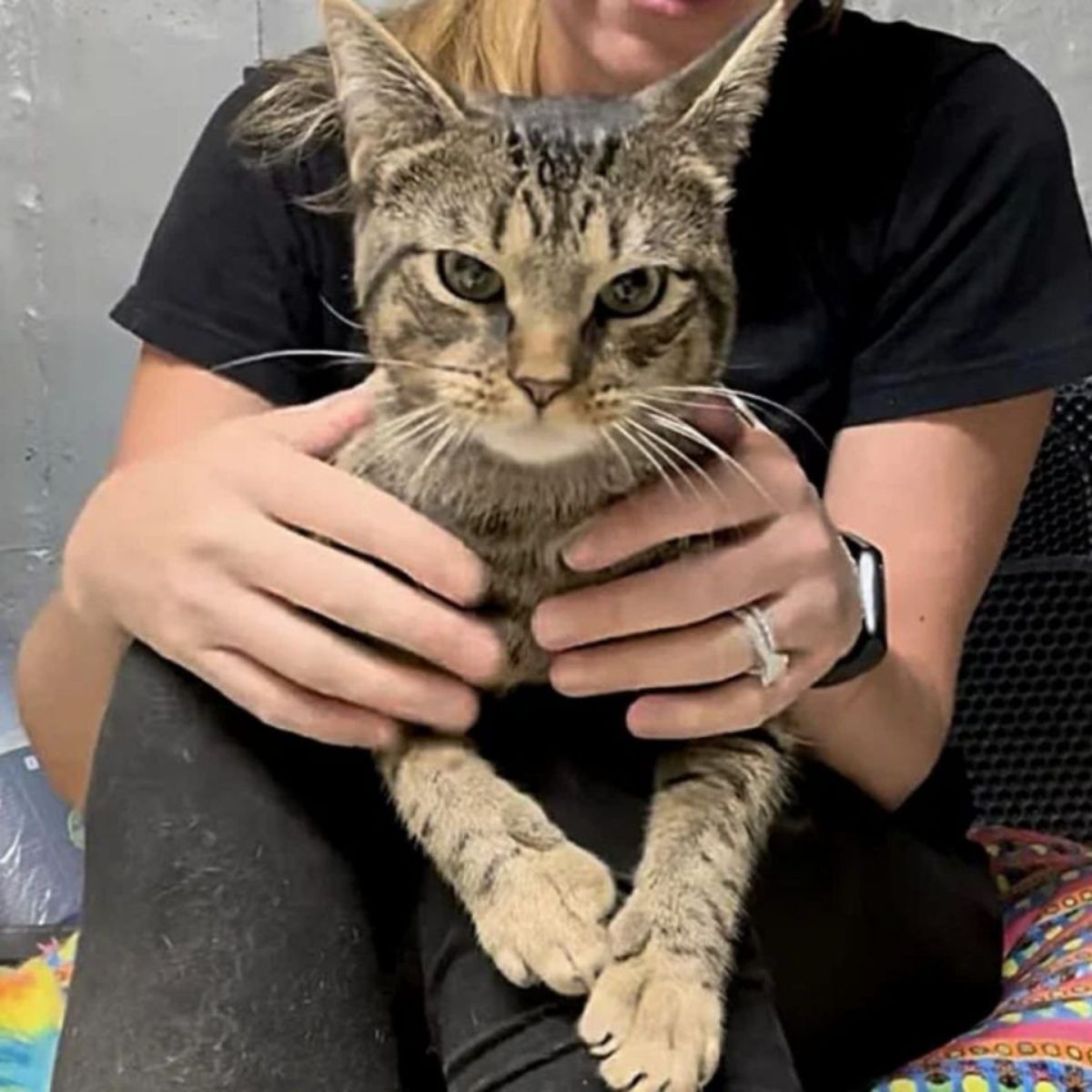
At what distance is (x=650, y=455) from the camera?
1001 millimetres

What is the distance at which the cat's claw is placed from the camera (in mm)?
853

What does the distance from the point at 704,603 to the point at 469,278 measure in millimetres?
216

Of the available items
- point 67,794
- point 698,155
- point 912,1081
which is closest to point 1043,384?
point 698,155

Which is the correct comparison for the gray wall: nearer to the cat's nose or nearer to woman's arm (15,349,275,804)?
woman's arm (15,349,275,804)

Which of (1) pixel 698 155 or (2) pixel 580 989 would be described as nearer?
(2) pixel 580 989

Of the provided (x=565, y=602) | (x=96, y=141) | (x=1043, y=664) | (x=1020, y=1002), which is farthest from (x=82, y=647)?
(x=96, y=141)

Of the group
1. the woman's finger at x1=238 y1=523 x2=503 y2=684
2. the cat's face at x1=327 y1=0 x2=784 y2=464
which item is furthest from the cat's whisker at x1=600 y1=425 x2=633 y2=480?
the woman's finger at x1=238 y1=523 x2=503 y2=684

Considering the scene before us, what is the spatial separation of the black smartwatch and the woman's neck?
36 centimetres

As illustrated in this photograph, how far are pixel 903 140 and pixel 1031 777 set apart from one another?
610 millimetres

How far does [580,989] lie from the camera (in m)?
0.90

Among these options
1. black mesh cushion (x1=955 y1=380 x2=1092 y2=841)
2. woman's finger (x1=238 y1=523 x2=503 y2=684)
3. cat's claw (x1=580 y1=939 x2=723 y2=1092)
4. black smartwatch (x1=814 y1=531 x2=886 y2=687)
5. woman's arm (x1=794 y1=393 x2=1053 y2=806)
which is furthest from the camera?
black mesh cushion (x1=955 y1=380 x2=1092 y2=841)

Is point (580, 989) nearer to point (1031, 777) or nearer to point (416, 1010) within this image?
point (416, 1010)

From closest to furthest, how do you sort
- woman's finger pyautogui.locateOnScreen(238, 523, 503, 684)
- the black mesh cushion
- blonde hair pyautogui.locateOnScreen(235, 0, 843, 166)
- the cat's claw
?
1. the cat's claw
2. woman's finger pyautogui.locateOnScreen(238, 523, 503, 684)
3. blonde hair pyautogui.locateOnScreen(235, 0, 843, 166)
4. the black mesh cushion

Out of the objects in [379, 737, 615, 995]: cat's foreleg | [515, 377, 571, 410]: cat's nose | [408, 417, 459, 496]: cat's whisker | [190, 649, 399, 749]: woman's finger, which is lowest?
[379, 737, 615, 995]: cat's foreleg
